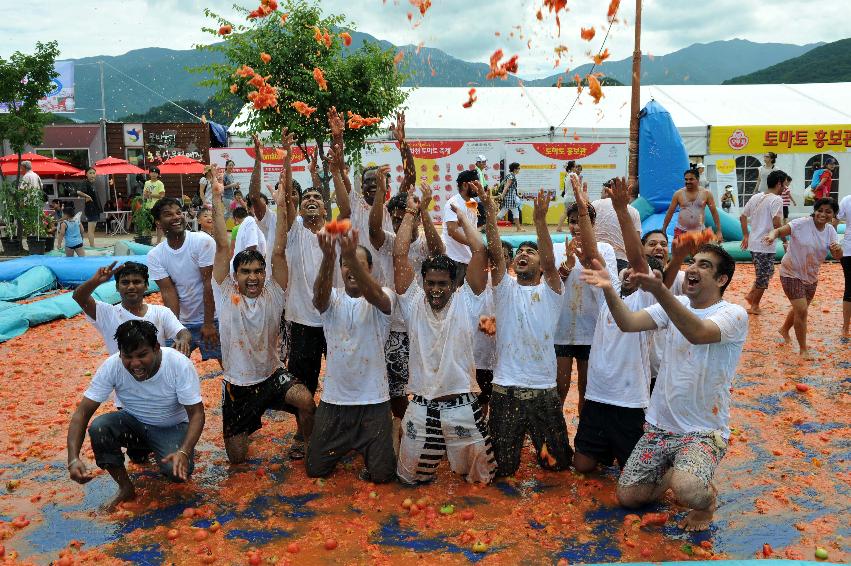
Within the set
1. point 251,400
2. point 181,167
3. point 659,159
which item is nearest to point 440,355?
point 251,400

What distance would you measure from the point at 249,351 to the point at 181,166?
61.1 ft

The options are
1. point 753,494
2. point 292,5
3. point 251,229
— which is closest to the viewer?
point 753,494

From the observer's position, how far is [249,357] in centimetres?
530

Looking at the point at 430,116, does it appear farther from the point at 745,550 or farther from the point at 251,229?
the point at 745,550

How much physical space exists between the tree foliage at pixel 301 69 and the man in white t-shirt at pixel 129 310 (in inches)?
387

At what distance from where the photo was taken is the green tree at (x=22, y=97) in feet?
54.9

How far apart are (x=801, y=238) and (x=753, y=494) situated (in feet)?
14.6

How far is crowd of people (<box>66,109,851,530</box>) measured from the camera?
4.39 m

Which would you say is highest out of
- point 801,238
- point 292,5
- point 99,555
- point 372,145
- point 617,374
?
point 292,5

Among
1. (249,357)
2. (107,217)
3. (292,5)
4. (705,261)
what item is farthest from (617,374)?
(107,217)

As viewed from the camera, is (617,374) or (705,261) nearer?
(705,261)

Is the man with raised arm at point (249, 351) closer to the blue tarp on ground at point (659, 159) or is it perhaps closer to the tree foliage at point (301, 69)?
the tree foliage at point (301, 69)

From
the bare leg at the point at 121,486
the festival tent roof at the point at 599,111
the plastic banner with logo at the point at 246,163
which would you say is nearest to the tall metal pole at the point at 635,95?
the festival tent roof at the point at 599,111

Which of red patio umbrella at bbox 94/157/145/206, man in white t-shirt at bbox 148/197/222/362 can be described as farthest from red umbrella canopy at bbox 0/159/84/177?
man in white t-shirt at bbox 148/197/222/362
